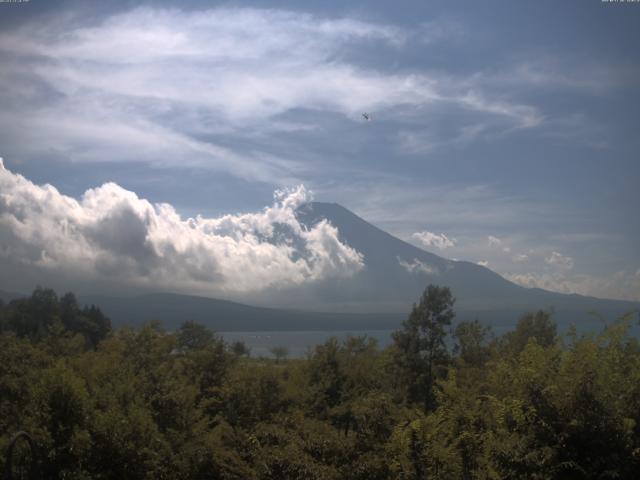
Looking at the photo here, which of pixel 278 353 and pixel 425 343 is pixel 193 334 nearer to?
pixel 278 353

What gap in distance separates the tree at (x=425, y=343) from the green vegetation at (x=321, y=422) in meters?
8.63

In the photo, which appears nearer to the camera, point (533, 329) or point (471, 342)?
point (471, 342)

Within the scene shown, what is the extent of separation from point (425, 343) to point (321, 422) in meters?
19.0

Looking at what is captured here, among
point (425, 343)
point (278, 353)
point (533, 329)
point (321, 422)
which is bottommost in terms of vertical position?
point (278, 353)

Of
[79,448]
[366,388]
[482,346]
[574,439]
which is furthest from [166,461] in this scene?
[482,346]

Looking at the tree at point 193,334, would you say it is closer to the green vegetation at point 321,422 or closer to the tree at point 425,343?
the tree at point 425,343

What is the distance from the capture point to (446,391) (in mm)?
17594

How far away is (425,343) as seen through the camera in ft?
123

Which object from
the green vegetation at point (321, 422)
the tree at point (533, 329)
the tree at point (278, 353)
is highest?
the tree at point (533, 329)

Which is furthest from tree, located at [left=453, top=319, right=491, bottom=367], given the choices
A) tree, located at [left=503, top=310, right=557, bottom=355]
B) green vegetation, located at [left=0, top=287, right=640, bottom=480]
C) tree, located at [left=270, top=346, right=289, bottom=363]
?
green vegetation, located at [left=0, top=287, right=640, bottom=480]

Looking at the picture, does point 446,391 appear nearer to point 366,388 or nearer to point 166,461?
point 166,461

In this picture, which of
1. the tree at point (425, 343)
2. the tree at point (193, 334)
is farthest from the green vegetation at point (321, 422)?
the tree at point (193, 334)

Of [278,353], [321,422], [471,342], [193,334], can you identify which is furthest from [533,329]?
[193,334]

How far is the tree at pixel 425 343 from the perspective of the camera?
120 feet
